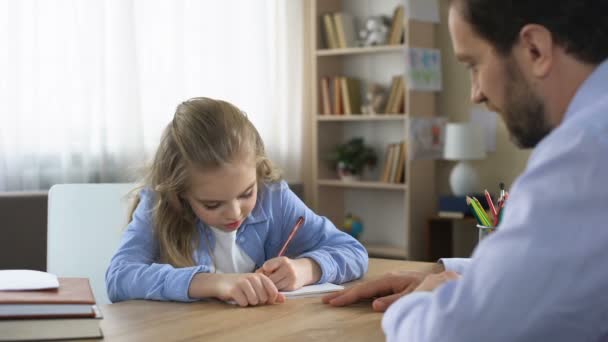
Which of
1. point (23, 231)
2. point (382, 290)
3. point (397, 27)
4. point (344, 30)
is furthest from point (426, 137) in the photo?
point (382, 290)

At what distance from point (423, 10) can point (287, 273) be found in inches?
137

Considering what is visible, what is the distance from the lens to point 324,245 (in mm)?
1793

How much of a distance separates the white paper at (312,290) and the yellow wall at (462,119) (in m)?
3.34

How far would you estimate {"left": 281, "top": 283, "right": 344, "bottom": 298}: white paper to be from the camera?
1.46m

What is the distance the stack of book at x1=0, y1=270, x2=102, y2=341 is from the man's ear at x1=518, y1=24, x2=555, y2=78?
66 centimetres

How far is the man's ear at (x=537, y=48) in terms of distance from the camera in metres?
0.90

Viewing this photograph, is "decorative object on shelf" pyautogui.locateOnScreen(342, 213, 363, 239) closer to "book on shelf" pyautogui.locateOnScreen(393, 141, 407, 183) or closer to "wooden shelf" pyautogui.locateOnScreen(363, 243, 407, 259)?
"wooden shelf" pyautogui.locateOnScreen(363, 243, 407, 259)

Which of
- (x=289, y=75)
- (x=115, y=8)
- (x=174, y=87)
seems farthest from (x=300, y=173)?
(x=115, y=8)

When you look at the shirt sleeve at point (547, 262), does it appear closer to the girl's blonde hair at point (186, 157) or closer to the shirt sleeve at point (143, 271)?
the shirt sleeve at point (143, 271)

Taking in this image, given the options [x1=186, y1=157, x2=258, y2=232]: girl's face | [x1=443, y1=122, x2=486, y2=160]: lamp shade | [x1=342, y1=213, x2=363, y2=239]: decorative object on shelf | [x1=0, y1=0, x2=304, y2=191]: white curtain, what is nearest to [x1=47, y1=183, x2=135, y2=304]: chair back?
[x1=186, y1=157, x2=258, y2=232]: girl's face

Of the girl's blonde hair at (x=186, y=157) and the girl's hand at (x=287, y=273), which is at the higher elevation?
the girl's blonde hair at (x=186, y=157)

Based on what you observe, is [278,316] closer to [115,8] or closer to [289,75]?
[115,8]

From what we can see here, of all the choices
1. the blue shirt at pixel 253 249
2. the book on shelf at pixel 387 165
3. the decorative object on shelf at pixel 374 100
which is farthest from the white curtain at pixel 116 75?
the blue shirt at pixel 253 249

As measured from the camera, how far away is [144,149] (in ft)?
13.7
